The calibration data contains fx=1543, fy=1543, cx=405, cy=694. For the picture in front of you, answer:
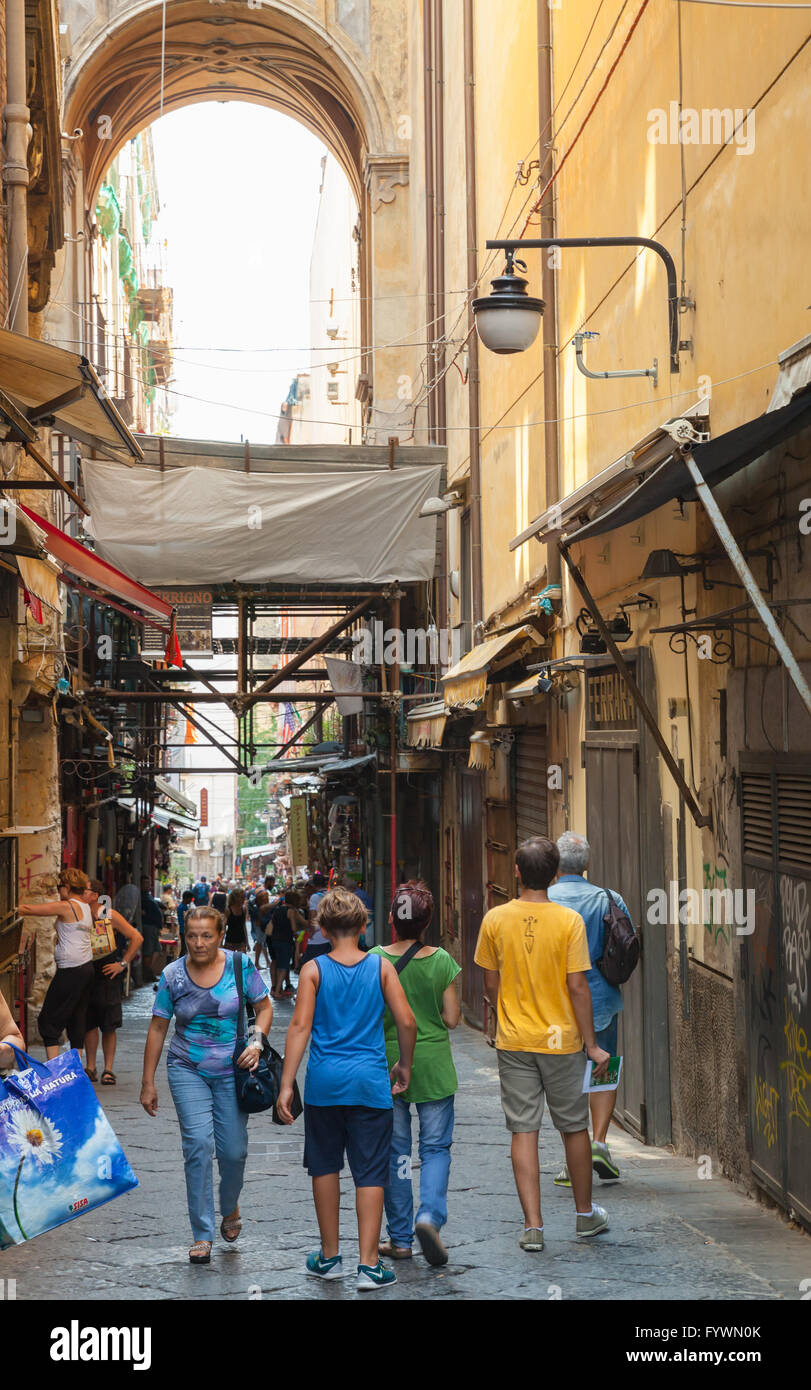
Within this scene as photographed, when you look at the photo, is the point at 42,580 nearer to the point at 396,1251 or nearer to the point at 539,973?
the point at 539,973

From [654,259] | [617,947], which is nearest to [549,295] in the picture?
[654,259]

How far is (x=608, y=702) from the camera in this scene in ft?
32.2

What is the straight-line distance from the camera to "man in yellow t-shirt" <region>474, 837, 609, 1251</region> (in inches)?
236

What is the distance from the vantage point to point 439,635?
19.4 m

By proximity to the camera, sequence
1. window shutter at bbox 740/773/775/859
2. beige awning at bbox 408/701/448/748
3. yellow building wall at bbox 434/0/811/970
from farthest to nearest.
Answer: beige awning at bbox 408/701/448/748
window shutter at bbox 740/773/775/859
yellow building wall at bbox 434/0/811/970

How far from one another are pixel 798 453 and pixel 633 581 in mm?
3045

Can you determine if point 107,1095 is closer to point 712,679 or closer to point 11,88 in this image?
point 712,679

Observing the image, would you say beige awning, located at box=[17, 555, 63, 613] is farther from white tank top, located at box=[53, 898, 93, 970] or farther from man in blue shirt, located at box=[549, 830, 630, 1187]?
man in blue shirt, located at box=[549, 830, 630, 1187]

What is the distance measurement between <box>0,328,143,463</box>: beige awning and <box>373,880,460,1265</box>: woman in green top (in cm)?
360

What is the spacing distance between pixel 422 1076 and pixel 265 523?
1326cm

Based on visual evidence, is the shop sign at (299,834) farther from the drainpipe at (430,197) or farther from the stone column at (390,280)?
the drainpipe at (430,197)

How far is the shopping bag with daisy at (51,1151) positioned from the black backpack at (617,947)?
238cm

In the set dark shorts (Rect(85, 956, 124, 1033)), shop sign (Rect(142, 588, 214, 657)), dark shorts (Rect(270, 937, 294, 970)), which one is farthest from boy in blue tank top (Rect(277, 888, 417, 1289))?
dark shorts (Rect(270, 937, 294, 970))

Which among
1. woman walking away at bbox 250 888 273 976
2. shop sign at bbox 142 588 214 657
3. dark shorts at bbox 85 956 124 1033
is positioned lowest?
woman walking away at bbox 250 888 273 976
